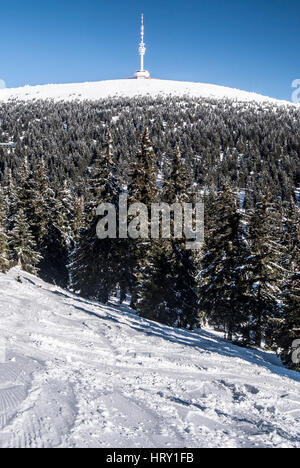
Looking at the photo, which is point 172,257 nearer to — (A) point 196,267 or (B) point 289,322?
(A) point 196,267

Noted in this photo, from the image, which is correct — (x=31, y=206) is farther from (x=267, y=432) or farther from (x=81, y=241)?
(x=267, y=432)

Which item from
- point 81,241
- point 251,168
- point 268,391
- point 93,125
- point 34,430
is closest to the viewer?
point 34,430

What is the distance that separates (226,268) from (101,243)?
931 centimetres

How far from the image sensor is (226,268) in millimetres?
23047

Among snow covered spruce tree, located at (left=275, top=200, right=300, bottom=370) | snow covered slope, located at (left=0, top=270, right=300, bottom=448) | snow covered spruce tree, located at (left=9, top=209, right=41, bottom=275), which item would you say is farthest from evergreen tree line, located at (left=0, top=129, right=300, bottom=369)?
snow covered slope, located at (left=0, top=270, right=300, bottom=448)

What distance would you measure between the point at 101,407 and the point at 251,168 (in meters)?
128

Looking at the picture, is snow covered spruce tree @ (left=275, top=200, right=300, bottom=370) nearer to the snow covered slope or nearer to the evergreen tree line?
the evergreen tree line

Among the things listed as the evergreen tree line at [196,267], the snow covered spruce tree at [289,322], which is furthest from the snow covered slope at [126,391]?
the evergreen tree line at [196,267]

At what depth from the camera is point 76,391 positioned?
722 cm

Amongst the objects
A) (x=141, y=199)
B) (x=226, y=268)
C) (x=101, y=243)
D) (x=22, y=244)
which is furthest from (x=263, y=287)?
(x=22, y=244)

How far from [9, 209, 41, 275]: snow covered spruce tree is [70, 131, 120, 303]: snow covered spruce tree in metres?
5.71

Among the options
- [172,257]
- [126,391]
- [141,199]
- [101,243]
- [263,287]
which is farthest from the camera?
[101,243]

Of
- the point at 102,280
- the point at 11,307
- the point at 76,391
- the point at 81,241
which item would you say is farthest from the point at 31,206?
the point at 76,391

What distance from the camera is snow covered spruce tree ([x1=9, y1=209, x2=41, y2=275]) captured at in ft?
98.9
